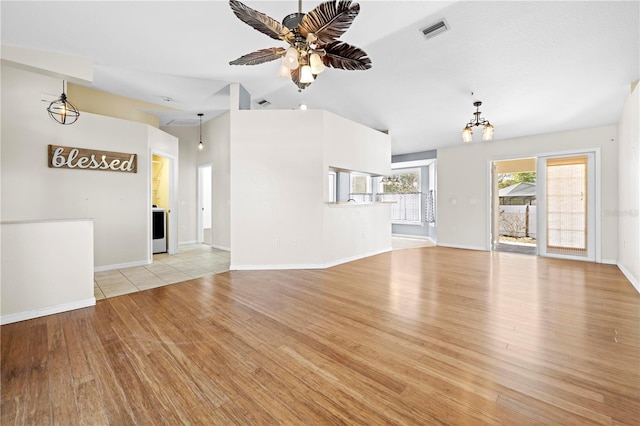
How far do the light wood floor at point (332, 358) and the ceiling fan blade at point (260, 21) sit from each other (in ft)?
8.61

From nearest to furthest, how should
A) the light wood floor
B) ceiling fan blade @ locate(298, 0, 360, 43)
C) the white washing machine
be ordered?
the light wood floor, ceiling fan blade @ locate(298, 0, 360, 43), the white washing machine

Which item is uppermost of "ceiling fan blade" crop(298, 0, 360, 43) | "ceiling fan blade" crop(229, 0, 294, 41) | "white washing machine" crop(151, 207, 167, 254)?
"ceiling fan blade" crop(229, 0, 294, 41)

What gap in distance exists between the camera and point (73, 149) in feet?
14.8

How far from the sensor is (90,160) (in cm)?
471

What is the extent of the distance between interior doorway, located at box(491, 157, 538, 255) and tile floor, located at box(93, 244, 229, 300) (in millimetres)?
6833

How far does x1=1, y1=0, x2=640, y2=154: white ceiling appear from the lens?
118 inches

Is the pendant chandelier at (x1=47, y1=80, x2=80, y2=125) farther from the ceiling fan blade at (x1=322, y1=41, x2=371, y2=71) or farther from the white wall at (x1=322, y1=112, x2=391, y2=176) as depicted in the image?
the ceiling fan blade at (x1=322, y1=41, x2=371, y2=71)

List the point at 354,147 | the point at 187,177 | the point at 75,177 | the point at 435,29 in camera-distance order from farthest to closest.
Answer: the point at 187,177 → the point at 354,147 → the point at 75,177 → the point at 435,29

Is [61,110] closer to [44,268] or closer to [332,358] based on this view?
[44,268]

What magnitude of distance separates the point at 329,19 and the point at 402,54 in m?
2.47

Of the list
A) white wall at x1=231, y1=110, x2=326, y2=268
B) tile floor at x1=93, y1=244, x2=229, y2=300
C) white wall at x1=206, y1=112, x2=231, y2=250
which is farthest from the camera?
white wall at x1=206, y1=112, x2=231, y2=250

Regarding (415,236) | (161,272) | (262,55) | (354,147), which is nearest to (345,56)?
(262,55)

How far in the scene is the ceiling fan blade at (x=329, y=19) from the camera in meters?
2.00

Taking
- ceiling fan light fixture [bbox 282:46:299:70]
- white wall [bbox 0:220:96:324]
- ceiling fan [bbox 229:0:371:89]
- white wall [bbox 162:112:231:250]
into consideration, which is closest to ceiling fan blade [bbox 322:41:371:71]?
ceiling fan [bbox 229:0:371:89]
